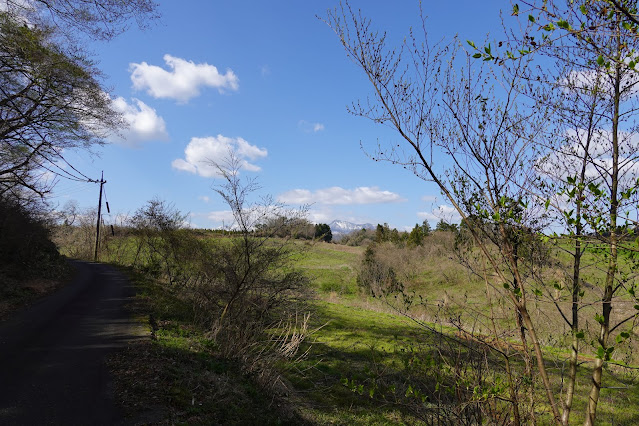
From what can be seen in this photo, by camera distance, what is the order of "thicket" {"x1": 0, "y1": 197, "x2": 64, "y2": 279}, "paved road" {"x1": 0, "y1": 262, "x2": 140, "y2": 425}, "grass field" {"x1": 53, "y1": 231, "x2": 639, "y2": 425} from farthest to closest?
"thicket" {"x1": 0, "y1": 197, "x2": 64, "y2": 279} → "paved road" {"x1": 0, "y1": 262, "x2": 140, "y2": 425} → "grass field" {"x1": 53, "y1": 231, "x2": 639, "y2": 425}

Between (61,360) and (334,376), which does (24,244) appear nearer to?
(61,360)

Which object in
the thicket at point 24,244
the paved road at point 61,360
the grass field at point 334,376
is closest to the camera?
the grass field at point 334,376

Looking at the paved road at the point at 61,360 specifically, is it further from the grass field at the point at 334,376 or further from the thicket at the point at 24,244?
the thicket at the point at 24,244

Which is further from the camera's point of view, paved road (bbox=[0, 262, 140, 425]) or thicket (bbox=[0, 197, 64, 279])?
thicket (bbox=[0, 197, 64, 279])

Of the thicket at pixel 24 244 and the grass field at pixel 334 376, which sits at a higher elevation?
the thicket at pixel 24 244

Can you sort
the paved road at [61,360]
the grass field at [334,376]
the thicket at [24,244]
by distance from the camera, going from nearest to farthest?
the grass field at [334,376], the paved road at [61,360], the thicket at [24,244]

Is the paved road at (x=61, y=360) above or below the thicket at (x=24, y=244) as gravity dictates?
below

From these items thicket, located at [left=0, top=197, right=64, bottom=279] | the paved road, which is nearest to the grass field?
the paved road

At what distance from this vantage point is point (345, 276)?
1412 inches

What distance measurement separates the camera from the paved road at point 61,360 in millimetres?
5379

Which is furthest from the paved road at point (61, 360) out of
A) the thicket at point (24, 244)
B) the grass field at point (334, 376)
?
the thicket at point (24, 244)

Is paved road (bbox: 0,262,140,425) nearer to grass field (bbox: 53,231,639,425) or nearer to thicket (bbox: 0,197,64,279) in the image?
grass field (bbox: 53,231,639,425)

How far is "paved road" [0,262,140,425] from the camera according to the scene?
17.6ft

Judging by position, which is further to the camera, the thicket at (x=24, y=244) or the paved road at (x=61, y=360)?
the thicket at (x=24, y=244)
